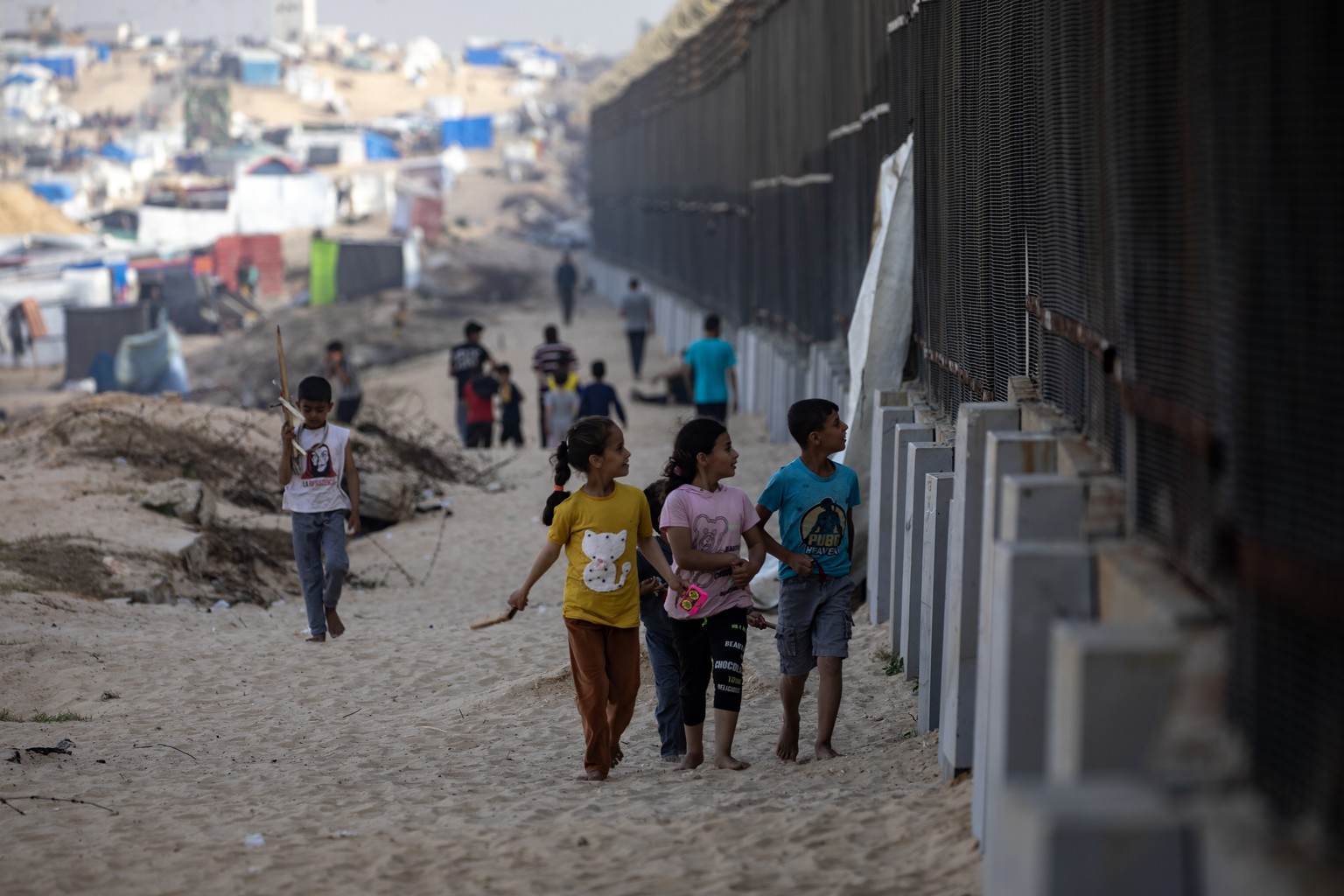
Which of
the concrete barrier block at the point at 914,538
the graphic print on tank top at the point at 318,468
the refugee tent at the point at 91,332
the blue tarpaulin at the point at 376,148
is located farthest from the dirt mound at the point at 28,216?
the concrete barrier block at the point at 914,538

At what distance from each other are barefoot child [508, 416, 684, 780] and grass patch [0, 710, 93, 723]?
280 cm

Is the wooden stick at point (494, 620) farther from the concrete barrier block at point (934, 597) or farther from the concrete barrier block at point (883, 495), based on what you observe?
the concrete barrier block at point (883, 495)

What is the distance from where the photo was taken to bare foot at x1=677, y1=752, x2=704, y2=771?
6.20 metres

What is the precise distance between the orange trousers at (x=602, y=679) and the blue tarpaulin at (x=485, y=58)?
167615mm

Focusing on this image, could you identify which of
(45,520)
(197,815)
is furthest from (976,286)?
(45,520)

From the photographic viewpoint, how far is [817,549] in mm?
6000

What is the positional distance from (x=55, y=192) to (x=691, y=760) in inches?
2901

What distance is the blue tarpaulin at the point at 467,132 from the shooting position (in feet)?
333

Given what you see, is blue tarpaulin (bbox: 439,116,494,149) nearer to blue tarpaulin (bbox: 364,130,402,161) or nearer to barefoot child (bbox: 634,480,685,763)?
blue tarpaulin (bbox: 364,130,402,161)

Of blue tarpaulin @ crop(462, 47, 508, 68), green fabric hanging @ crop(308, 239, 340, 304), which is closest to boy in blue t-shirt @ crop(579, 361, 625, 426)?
green fabric hanging @ crop(308, 239, 340, 304)

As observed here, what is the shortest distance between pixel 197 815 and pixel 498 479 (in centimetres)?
1052

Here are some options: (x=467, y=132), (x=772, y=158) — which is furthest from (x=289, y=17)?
(x=772, y=158)

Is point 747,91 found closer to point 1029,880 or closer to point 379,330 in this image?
point 379,330

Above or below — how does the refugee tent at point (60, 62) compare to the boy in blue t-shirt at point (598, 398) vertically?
above
